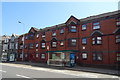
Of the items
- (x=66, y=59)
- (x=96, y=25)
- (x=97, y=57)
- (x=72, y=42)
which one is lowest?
(x=66, y=59)

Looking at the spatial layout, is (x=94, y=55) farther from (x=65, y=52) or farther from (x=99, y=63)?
(x=65, y=52)

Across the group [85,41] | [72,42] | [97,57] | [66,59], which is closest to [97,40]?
[85,41]

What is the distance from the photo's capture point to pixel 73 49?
28.0 m

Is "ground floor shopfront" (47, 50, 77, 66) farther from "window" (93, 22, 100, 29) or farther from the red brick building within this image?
"window" (93, 22, 100, 29)

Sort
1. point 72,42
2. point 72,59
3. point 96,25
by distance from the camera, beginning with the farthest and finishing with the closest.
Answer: point 72,42, point 72,59, point 96,25

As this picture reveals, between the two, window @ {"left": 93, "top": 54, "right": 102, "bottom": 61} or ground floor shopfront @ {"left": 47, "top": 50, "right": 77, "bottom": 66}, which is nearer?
A: window @ {"left": 93, "top": 54, "right": 102, "bottom": 61}

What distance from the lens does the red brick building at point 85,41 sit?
22.4 m

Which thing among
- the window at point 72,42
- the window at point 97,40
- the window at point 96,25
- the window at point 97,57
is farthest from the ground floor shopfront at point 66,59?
the window at point 96,25

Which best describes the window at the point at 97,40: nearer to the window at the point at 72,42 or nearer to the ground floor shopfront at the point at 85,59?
the ground floor shopfront at the point at 85,59

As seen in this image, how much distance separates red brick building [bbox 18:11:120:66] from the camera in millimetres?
22355

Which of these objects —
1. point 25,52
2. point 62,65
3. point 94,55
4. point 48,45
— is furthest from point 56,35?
point 25,52

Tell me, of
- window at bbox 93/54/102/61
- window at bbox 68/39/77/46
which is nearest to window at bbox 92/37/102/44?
window at bbox 93/54/102/61

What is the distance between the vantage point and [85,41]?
2628cm

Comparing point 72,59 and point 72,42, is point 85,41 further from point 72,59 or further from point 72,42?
point 72,59
